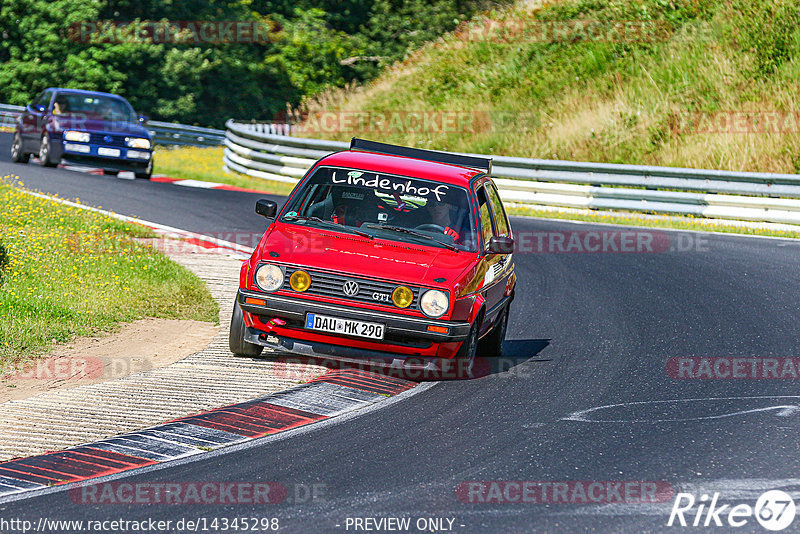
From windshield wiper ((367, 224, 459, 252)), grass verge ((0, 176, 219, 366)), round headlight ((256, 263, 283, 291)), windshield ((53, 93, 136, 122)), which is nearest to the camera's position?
round headlight ((256, 263, 283, 291))

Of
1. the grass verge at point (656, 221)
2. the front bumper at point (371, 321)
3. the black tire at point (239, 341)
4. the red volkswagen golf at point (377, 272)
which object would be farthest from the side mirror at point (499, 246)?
the grass verge at point (656, 221)

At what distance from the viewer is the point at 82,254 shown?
1327 centimetres

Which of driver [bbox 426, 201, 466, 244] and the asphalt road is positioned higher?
driver [bbox 426, 201, 466, 244]

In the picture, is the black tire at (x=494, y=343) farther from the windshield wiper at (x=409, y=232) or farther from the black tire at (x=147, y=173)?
the black tire at (x=147, y=173)

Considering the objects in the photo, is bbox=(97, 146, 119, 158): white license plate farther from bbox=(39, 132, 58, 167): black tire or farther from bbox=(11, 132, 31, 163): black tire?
bbox=(11, 132, 31, 163): black tire

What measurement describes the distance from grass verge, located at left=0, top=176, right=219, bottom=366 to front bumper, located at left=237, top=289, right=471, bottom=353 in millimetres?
2167


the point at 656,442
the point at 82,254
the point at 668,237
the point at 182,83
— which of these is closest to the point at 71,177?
the point at 82,254

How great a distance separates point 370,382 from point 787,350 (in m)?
4.14

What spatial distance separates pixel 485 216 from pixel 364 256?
1.70 meters

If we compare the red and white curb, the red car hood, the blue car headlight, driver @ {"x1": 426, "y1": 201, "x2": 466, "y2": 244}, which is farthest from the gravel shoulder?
the blue car headlight

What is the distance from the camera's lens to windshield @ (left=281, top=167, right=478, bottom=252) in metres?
9.48

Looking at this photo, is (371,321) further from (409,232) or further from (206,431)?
(206,431)

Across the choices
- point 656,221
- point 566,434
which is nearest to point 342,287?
point 566,434

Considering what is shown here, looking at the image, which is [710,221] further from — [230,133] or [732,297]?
[230,133]
